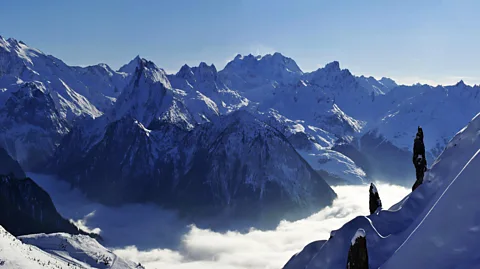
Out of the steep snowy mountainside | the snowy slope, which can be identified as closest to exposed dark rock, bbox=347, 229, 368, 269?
the snowy slope

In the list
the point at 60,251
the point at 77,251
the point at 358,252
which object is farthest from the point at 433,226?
the point at 77,251

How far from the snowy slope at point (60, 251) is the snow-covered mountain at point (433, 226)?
2285 inches

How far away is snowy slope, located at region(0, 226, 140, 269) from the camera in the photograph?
87.3 m

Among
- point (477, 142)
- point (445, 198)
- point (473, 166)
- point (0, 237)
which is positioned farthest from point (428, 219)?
point (0, 237)

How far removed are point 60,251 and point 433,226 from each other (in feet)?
350

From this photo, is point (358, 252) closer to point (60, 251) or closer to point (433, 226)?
point (433, 226)

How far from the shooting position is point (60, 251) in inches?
4641

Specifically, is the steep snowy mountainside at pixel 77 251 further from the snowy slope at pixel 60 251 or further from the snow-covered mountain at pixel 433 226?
the snow-covered mountain at pixel 433 226

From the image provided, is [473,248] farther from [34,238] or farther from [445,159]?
[34,238]

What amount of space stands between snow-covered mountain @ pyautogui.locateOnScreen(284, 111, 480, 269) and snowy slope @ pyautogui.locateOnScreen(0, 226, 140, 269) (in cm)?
5805

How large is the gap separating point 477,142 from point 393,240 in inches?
505

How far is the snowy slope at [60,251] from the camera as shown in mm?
87312

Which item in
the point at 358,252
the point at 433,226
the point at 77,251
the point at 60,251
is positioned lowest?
the point at 358,252

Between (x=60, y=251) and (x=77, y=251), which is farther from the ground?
(x=77, y=251)
